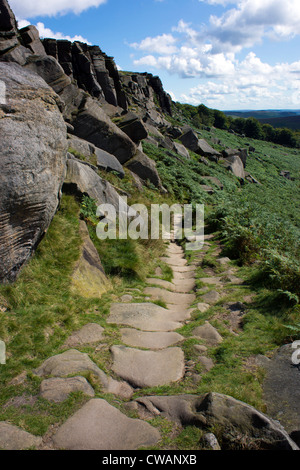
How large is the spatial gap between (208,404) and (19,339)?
9.47 ft

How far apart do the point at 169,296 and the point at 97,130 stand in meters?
10.8

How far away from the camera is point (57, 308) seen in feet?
19.5

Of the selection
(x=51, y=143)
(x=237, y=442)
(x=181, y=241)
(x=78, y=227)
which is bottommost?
(x=181, y=241)

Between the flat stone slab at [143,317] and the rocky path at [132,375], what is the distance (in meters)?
0.02

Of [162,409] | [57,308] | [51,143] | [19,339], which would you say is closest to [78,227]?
[51,143]

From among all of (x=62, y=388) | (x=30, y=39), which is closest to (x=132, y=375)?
(x=62, y=388)

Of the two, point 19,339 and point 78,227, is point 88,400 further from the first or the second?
point 78,227

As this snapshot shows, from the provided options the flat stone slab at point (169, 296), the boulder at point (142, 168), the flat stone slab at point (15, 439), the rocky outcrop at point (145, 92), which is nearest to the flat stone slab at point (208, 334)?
the flat stone slab at point (169, 296)

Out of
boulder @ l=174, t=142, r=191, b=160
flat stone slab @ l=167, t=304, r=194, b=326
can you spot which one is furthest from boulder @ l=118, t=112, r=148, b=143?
flat stone slab @ l=167, t=304, r=194, b=326

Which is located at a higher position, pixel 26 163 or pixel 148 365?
pixel 26 163

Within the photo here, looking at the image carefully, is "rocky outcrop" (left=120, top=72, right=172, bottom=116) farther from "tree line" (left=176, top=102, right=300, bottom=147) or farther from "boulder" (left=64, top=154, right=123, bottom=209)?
"boulder" (left=64, top=154, right=123, bottom=209)

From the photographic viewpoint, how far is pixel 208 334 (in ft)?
20.1

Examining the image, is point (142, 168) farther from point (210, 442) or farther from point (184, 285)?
point (210, 442)

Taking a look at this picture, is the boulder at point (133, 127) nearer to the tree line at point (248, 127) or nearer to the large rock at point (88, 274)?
the large rock at point (88, 274)
